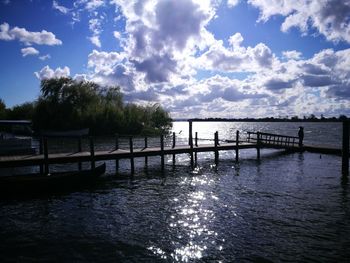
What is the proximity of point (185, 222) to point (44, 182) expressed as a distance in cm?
1023

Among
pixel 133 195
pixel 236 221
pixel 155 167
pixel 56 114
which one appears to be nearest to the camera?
pixel 236 221

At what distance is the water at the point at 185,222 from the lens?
1134 cm

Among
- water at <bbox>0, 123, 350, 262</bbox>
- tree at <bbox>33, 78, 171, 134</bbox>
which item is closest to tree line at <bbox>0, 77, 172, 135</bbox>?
tree at <bbox>33, 78, 171, 134</bbox>

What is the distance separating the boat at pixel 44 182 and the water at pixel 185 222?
1.21m

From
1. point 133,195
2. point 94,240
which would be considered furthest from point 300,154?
point 94,240

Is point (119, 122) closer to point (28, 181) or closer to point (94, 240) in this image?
point (28, 181)

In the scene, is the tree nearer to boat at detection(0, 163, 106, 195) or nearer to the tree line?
the tree line

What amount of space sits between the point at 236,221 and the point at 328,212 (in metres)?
4.81

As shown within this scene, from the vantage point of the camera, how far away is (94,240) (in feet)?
40.9

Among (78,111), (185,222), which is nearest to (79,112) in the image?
(78,111)

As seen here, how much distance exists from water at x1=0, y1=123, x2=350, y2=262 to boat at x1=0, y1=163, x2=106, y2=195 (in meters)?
1.21

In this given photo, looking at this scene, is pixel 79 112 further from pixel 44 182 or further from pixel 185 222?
pixel 185 222

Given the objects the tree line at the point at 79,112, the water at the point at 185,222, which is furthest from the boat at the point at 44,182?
the tree line at the point at 79,112

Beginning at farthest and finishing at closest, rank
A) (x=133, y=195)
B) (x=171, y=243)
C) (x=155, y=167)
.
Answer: (x=155, y=167) → (x=133, y=195) → (x=171, y=243)
